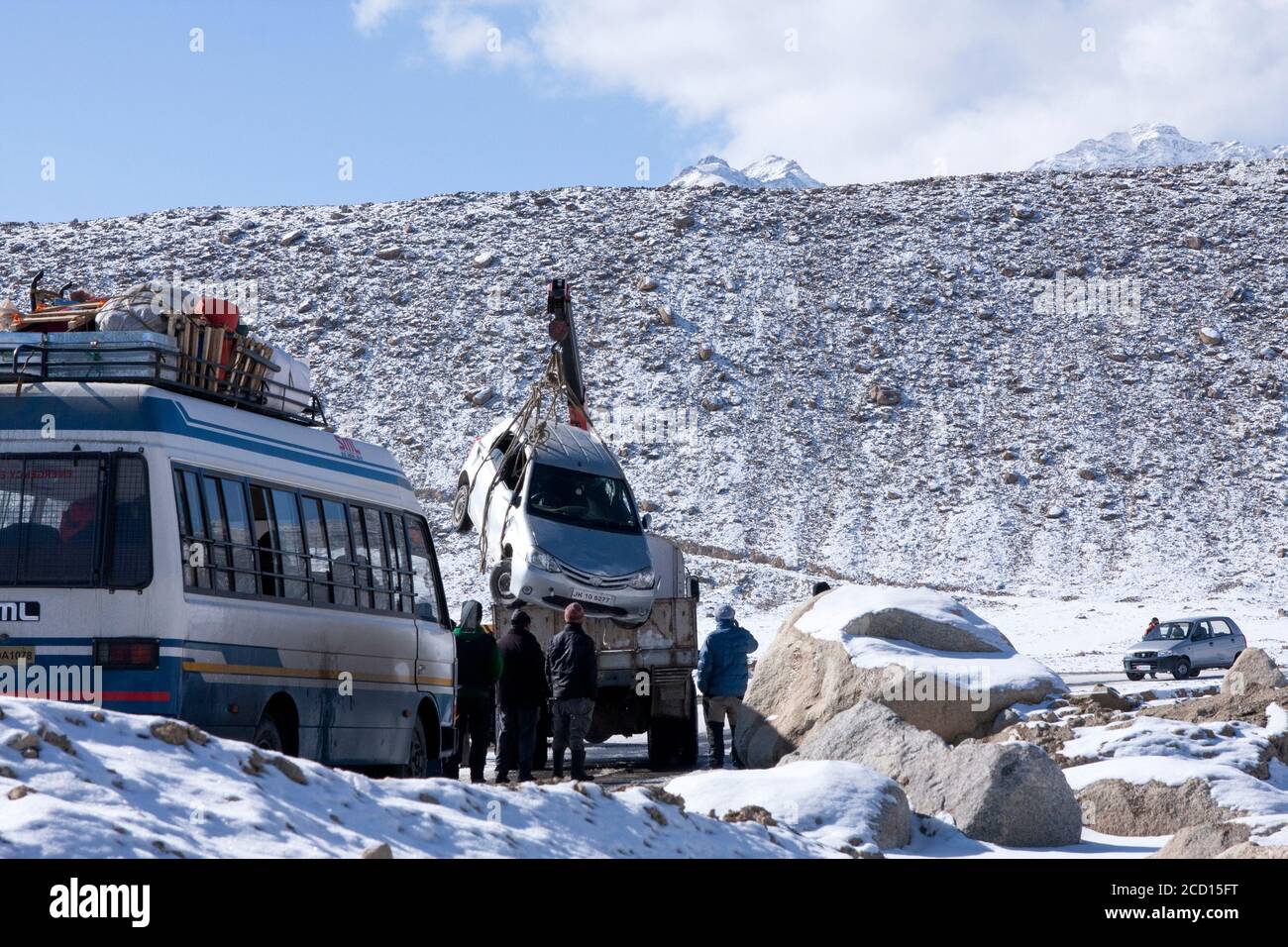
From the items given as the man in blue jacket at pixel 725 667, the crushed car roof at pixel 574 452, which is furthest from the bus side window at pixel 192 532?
the crushed car roof at pixel 574 452

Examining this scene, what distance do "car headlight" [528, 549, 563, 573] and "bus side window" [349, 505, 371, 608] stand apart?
645 cm

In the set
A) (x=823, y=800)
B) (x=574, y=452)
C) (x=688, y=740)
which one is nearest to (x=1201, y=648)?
(x=574, y=452)

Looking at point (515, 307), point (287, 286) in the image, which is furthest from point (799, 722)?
point (287, 286)

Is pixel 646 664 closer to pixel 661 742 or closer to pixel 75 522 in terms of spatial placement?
pixel 661 742

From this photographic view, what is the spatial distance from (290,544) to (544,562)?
8.06m

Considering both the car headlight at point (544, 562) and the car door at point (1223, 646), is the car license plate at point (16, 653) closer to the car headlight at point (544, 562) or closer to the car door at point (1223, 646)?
the car headlight at point (544, 562)

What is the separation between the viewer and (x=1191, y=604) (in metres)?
42.9

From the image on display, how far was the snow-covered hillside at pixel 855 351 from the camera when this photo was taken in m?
47.6

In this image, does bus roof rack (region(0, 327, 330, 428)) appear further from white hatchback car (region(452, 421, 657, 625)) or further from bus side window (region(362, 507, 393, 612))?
white hatchback car (region(452, 421, 657, 625))

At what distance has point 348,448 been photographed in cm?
1325

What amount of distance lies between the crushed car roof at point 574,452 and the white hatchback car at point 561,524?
0.05ft

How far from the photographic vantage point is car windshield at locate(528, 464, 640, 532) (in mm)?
20688
